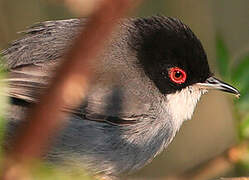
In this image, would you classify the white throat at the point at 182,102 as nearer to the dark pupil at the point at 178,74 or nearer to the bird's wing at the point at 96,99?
the dark pupil at the point at 178,74

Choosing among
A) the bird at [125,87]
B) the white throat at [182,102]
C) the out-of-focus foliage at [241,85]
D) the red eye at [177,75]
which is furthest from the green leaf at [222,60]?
the white throat at [182,102]

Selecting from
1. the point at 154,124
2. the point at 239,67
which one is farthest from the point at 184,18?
the point at 239,67

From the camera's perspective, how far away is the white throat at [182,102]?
4805mm

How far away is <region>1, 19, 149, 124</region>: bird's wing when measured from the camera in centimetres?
407

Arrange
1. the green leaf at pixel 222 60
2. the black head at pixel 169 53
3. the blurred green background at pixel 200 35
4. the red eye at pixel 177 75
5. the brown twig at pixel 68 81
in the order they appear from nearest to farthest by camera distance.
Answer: the brown twig at pixel 68 81 → the green leaf at pixel 222 60 → the black head at pixel 169 53 → the red eye at pixel 177 75 → the blurred green background at pixel 200 35

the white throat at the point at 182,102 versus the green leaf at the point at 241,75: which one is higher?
the green leaf at the point at 241,75

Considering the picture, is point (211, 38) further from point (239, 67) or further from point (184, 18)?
point (239, 67)

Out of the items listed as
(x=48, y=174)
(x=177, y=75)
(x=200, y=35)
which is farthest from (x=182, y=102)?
(x=48, y=174)

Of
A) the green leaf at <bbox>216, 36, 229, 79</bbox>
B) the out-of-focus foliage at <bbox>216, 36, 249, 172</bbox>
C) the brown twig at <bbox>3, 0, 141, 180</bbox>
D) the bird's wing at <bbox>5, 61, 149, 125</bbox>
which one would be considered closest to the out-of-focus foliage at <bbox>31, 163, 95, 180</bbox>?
the brown twig at <bbox>3, 0, 141, 180</bbox>

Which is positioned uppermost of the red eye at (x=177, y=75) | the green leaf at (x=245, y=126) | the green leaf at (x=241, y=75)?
the green leaf at (x=241, y=75)

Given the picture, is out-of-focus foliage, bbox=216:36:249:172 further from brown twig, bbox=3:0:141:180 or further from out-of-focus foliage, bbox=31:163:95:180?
brown twig, bbox=3:0:141:180

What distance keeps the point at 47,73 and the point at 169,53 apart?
118 cm

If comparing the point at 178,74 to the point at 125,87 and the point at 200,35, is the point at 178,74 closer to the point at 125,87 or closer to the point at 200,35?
the point at 125,87

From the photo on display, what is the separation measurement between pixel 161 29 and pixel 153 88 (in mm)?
516
